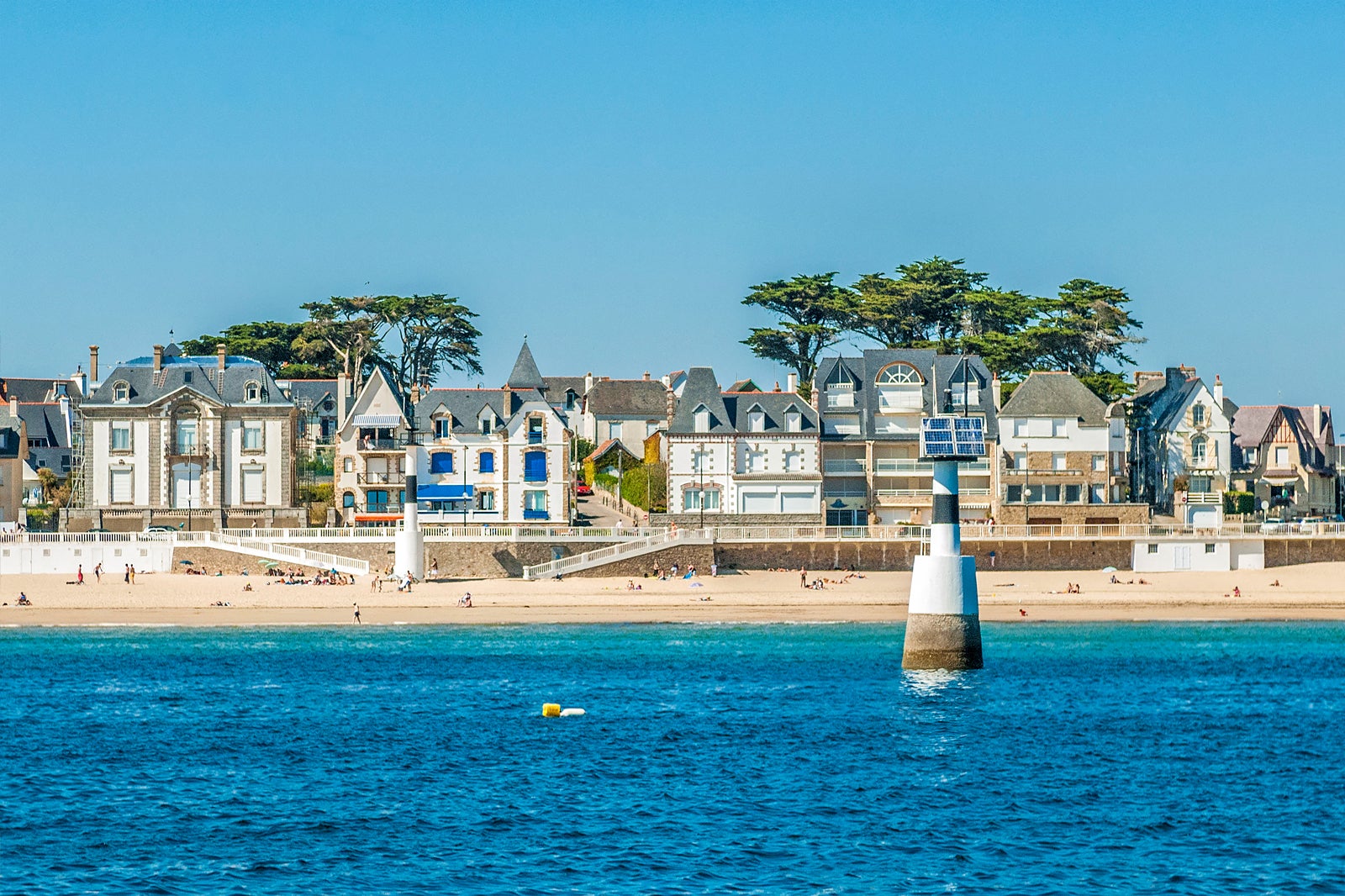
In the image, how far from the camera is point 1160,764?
37156 mm

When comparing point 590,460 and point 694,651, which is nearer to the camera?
point 694,651

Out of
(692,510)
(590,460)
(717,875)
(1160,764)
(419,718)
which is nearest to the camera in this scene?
(717,875)

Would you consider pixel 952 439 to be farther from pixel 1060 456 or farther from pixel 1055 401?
pixel 1055 401

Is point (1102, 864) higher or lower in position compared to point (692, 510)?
lower

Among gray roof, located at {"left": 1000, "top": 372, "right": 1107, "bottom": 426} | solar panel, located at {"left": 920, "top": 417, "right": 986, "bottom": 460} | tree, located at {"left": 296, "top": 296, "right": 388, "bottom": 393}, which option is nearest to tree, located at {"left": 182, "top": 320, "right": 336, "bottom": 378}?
tree, located at {"left": 296, "top": 296, "right": 388, "bottom": 393}

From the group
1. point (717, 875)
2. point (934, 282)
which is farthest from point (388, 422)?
point (717, 875)

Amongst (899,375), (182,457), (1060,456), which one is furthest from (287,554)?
(1060,456)

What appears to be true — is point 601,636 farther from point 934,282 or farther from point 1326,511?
point 1326,511

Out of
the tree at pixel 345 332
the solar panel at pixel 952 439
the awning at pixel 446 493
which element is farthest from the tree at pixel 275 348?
the solar panel at pixel 952 439

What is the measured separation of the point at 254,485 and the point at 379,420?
20.9 ft

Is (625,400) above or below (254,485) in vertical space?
above

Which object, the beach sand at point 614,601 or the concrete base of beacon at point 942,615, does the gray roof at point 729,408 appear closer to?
the beach sand at point 614,601

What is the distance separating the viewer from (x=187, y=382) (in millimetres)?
80125

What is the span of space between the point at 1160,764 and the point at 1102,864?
917cm
